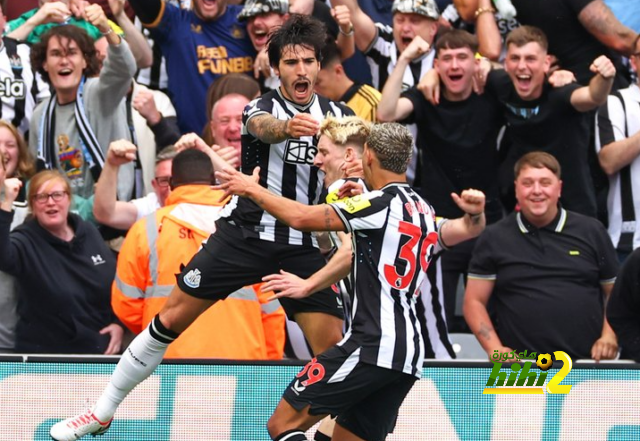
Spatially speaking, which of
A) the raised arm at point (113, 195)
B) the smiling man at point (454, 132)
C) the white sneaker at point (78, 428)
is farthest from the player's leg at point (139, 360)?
the smiling man at point (454, 132)

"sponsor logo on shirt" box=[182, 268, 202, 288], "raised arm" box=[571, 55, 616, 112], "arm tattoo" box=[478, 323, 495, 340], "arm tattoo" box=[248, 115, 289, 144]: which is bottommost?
"arm tattoo" box=[478, 323, 495, 340]

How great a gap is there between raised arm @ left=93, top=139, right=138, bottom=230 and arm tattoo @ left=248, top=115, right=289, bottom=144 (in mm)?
1984

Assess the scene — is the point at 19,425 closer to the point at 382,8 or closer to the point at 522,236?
the point at 522,236

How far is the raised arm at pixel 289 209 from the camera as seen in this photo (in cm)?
681

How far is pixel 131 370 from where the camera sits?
765 centimetres

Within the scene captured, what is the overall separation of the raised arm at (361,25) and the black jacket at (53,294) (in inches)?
119

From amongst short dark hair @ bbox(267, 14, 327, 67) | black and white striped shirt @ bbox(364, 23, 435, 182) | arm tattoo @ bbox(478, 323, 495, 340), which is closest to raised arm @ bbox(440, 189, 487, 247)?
arm tattoo @ bbox(478, 323, 495, 340)

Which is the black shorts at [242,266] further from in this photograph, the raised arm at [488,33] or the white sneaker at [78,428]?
the raised arm at [488,33]

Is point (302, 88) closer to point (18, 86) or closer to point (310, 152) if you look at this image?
point (310, 152)

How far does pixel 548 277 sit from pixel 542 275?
4cm

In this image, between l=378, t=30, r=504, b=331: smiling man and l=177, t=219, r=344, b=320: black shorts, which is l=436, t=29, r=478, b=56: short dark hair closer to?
l=378, t=30, r=504, b=331: smiling man

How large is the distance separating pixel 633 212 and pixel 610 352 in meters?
1.45

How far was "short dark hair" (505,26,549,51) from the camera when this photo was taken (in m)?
10.0

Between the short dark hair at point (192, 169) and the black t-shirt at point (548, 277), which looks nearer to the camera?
the short dark hair at point (192, 169)
